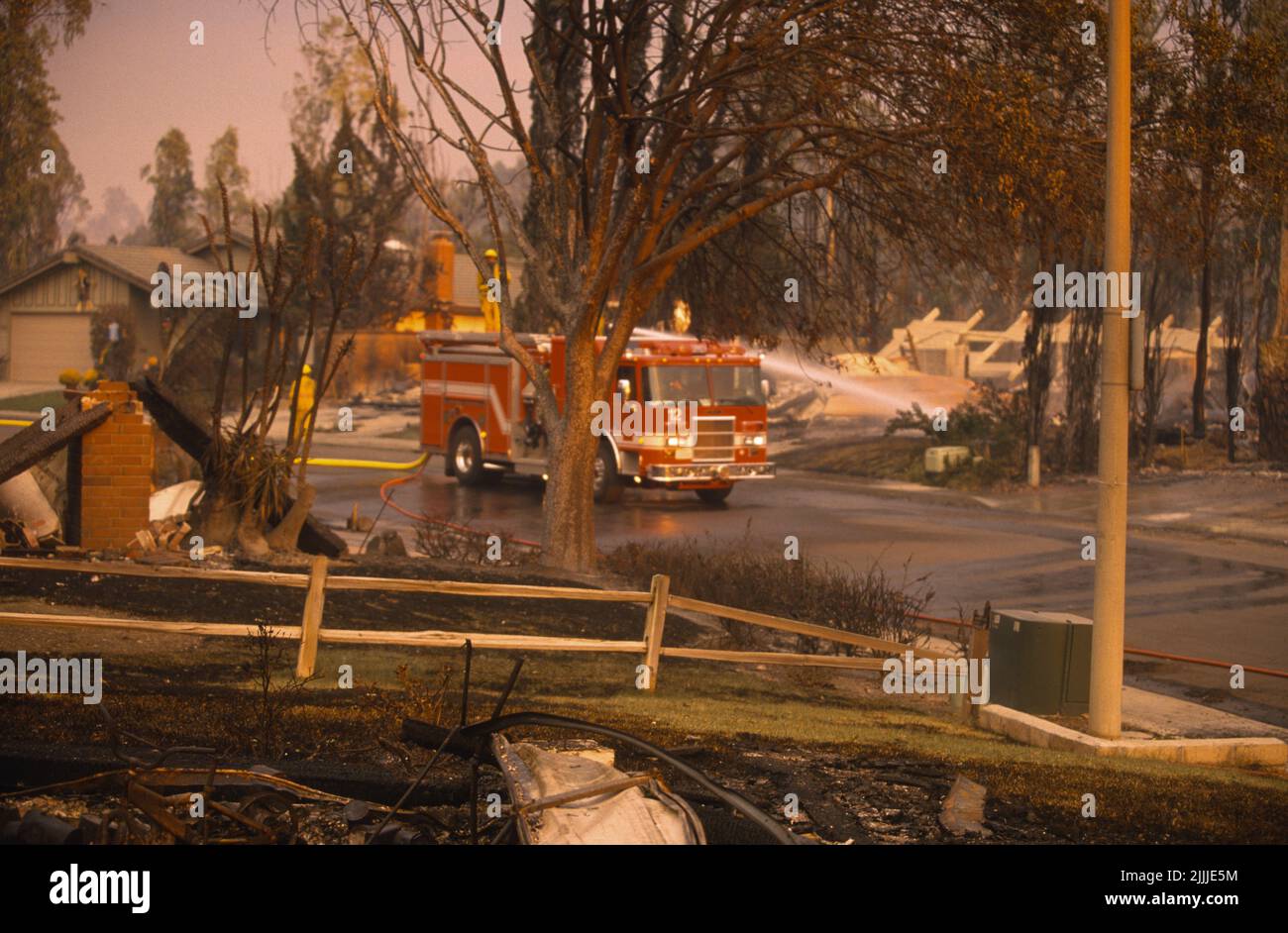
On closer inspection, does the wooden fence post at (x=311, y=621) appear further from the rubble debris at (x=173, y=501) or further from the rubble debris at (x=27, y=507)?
the rubble debris at (x=173, y=501)

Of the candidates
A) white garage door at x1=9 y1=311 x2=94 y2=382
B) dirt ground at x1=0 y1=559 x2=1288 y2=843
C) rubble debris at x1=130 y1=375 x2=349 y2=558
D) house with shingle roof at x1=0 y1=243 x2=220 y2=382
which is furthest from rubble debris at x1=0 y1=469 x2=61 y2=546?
white garage door at x1=9 y1=311 x2=94 y2=382

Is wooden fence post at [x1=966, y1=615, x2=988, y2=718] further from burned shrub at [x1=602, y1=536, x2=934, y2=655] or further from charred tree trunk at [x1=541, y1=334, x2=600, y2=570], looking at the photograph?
charred tree trunk at [x1=541, y1=334, x2=600, y2=570]

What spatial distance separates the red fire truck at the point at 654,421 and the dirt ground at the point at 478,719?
12206 mm

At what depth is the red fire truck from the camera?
2455cm

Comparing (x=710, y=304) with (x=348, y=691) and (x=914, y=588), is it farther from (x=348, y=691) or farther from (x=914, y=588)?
(x=348, y=691)

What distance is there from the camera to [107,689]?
8.17m

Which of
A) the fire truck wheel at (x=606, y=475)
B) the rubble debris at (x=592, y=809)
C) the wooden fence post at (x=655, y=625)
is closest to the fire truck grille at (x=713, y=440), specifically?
the fire truck wheel at (x=606, y=475)

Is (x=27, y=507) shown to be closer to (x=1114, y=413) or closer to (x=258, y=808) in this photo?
(x=258, y=808)

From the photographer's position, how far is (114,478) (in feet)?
45.9

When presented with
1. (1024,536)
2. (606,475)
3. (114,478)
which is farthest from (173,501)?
(1024,536)

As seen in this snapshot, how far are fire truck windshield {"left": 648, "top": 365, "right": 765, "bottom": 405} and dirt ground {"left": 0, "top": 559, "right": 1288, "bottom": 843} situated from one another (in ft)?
41.6

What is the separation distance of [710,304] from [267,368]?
21.0 feet

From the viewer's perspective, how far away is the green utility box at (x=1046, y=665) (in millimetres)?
10562
